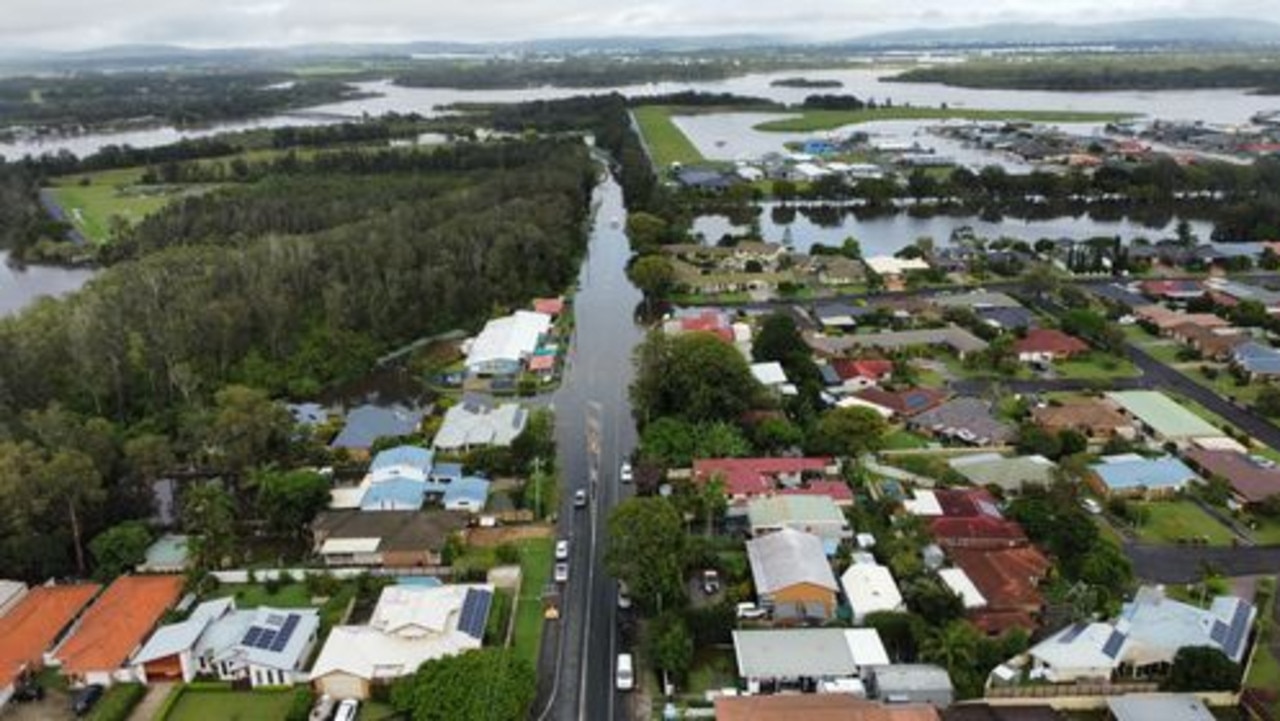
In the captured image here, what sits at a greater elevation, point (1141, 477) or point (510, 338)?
point (510, 338)

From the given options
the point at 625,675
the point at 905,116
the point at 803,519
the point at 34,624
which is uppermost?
the point at 905,116

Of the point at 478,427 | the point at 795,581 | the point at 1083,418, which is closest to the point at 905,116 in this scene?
the point at 1083,418

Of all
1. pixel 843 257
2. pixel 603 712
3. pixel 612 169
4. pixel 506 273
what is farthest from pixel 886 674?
pixel 612 169

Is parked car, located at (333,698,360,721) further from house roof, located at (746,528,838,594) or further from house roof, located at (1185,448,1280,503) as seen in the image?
house roof, located at (1185,448,1280,503)

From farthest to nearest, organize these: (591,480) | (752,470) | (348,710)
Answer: (591,480) < (752,470) < (348,710)

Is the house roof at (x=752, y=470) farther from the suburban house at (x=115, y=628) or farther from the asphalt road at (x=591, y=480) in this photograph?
the suburban house at (x=115, y=628)

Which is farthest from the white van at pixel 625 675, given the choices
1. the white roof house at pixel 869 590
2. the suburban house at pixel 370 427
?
the suburban house at pixel 370 427

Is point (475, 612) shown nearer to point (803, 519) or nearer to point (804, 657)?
point (804, 657)

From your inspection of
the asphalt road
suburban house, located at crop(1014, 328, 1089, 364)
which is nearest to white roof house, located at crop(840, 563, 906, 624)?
the asphalt road
